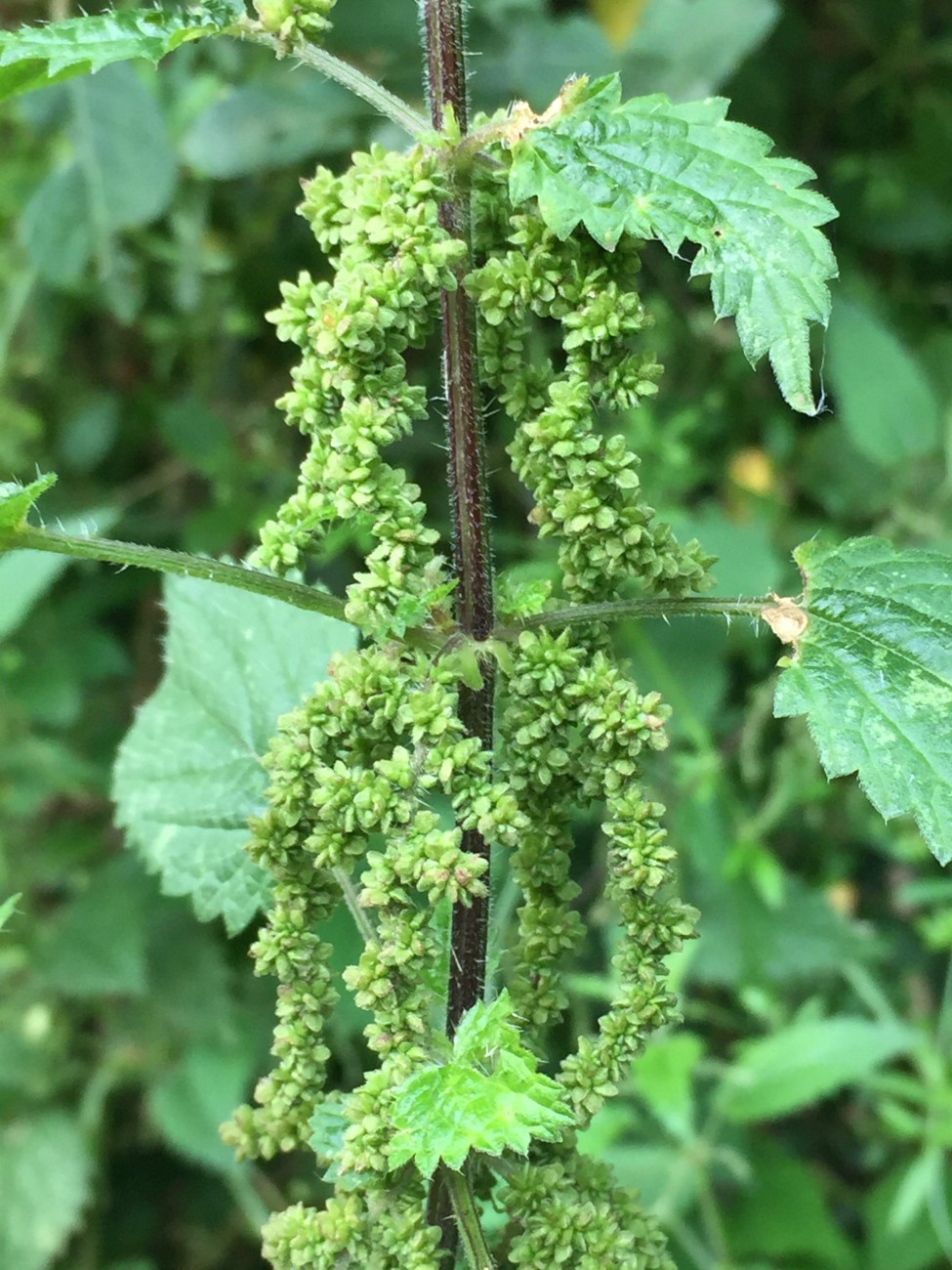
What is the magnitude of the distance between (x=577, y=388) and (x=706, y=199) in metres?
0.16

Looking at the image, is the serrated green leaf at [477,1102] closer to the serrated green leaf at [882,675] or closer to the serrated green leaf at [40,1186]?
the serrated green leaf at [882,675]

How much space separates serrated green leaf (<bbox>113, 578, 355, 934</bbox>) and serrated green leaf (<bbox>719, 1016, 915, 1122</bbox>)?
1084 millimetres

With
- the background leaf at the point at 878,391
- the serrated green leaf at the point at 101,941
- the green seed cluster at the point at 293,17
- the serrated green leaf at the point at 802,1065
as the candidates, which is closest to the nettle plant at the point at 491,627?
the green seed cluster at the point at 293,17

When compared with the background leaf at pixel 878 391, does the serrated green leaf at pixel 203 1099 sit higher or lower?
lower

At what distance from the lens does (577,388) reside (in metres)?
0.92

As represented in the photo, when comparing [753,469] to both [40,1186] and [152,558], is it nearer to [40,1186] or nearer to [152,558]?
[40,1186]

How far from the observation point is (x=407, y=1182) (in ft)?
3.26

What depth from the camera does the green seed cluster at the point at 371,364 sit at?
2.91 feet

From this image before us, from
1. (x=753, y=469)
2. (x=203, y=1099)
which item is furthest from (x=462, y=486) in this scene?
(x=753, y=469)

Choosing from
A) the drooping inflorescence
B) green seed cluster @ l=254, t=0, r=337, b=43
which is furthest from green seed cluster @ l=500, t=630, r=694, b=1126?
green seed cluster @ l=254, t=0, r=337, b=43

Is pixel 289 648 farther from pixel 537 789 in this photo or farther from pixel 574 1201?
pixel 574 1201

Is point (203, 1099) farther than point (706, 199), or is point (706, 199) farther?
point (203, 1099)

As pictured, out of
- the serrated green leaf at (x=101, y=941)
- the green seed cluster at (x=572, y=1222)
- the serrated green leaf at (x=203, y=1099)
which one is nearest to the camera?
the green seed cluster at (x=572, y=1222)

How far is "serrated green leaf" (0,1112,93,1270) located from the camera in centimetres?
214
